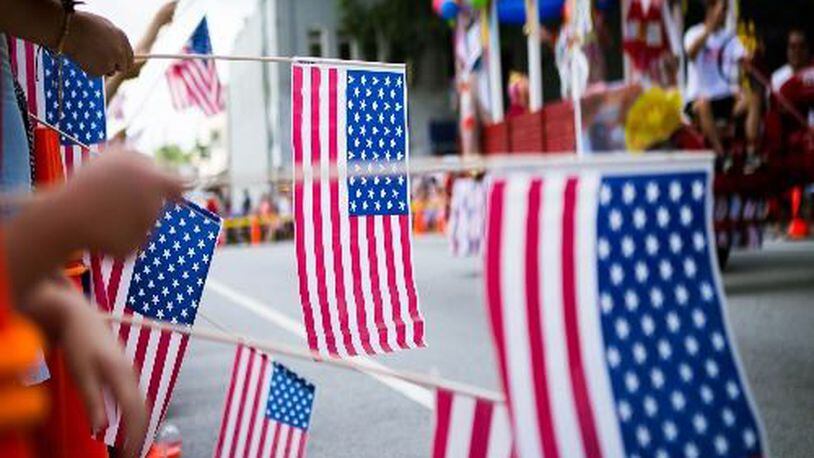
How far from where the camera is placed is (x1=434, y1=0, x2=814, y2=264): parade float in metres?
8.11

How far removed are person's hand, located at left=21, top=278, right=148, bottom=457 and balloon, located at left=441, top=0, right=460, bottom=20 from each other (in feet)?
51.1

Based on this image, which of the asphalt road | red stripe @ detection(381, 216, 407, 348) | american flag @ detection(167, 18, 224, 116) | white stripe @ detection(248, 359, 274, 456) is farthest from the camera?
american flag @ detection(167, 18, 224, 116)

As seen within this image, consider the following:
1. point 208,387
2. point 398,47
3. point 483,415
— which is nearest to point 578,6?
point 208,387

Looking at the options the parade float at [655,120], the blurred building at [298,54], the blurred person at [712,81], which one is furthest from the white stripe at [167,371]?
the blurred building at [298,54]

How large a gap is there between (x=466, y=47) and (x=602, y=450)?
15.4 metres

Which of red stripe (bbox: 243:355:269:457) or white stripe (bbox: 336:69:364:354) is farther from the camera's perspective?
white stripe (bbox: 336:69:364:354)

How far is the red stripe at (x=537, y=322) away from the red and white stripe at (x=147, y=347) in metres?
1.61

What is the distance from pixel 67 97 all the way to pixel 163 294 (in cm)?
101

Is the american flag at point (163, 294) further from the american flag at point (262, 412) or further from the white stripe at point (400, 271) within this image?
the white stripe at point (400, 271)

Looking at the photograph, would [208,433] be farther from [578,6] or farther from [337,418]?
[578,6]

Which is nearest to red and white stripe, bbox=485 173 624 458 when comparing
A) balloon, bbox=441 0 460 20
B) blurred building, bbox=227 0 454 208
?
balloon, bbox=441 0 460 20

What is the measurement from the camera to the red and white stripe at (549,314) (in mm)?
1449

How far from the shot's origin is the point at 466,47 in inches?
644

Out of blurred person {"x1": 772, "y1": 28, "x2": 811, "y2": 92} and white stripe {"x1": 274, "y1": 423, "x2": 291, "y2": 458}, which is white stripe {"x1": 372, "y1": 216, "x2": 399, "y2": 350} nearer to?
white stripe {"x1": 274, "y1": 423, "x2": 291, "y2": 458}
